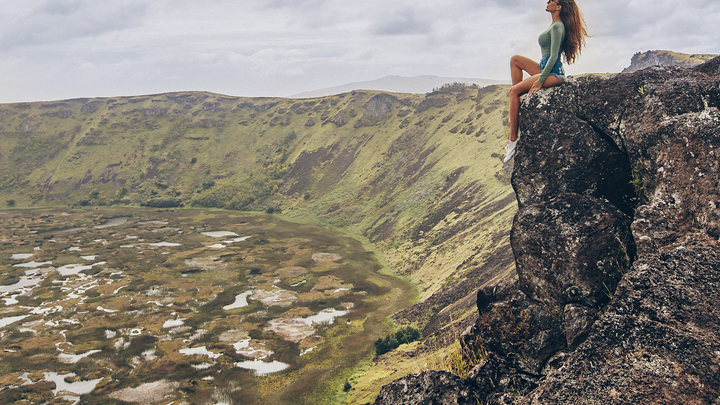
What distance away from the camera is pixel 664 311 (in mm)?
6547

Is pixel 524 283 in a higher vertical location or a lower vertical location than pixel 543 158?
lower

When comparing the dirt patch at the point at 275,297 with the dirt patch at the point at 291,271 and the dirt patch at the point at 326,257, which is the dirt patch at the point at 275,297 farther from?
the dirt patch at the point at 326,257

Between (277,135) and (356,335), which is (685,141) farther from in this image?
(277,135)

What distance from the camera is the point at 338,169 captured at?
136750 millimetres

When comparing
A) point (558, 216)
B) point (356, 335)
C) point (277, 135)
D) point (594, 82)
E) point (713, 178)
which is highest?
point (277, 135)

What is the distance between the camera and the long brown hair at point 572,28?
10.2m

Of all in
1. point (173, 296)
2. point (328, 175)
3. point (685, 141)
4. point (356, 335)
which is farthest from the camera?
point (328, 175)

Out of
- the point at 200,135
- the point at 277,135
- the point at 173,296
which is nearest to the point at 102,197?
the point at 200,135

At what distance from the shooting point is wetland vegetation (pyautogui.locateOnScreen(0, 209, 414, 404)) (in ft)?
126

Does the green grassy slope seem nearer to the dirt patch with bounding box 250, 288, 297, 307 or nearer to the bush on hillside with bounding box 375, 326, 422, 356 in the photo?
the bush on hillside with bounding box 375, 326, 422, 356

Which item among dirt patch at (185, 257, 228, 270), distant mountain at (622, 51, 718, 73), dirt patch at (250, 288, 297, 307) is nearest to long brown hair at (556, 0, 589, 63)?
dirt patch at (250, 288, 297, 307)

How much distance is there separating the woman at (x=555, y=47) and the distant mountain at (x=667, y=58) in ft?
297

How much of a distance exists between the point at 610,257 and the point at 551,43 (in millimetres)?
5630

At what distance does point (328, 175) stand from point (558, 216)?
12831 centimetres
